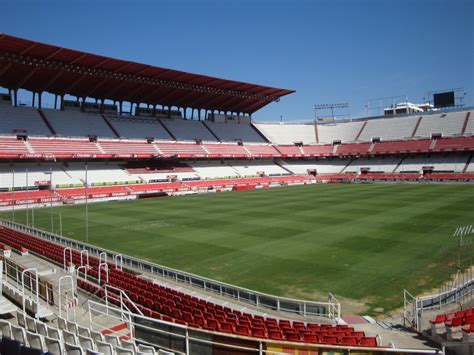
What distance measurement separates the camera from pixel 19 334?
5996 millimetres

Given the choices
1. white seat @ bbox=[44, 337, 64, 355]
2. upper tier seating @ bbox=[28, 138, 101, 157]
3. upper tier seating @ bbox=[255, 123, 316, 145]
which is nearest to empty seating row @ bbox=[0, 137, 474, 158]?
upper tier seating @ bbox=[28, 138, 101, 157]

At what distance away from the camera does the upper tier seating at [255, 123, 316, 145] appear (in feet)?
284

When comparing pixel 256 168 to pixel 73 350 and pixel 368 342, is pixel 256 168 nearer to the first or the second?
pixel 368 342

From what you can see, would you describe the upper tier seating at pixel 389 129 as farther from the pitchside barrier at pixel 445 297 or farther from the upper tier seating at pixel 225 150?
the pitchside barrier at pixel 445 297

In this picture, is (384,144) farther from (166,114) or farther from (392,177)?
(166,114)

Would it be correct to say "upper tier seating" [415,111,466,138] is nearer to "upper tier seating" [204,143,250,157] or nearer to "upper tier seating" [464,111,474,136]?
"upper tier seating" [464,111,474,136]

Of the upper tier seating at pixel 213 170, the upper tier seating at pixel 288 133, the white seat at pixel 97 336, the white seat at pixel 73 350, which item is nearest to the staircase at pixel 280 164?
the upper tier seating at pixel 288 133

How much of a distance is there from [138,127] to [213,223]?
4337 cm

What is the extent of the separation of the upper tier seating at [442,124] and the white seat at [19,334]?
259ft

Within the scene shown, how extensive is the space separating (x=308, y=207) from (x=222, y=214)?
8.53m

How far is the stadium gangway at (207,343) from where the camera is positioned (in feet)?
22.0

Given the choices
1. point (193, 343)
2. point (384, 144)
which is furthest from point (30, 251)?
point (384, 144)

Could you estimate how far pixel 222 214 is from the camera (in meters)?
31.9

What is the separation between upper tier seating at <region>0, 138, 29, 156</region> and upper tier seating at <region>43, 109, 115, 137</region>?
293 inches
